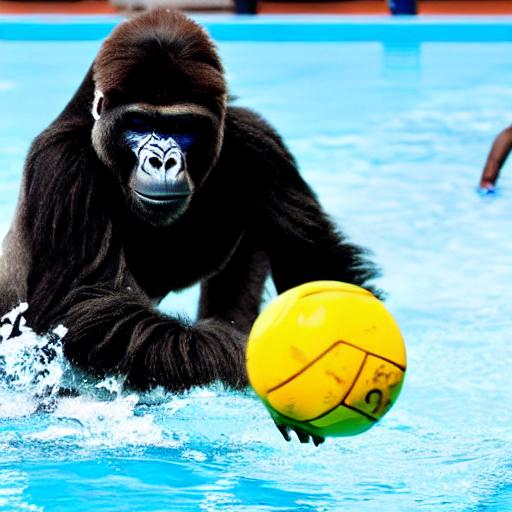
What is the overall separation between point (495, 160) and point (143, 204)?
4.11m

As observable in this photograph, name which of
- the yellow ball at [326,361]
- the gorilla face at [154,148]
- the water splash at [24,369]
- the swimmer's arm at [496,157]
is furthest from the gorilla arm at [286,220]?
the swimmer's arm at [496,157]

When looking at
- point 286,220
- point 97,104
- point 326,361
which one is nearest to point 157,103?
point 97,104

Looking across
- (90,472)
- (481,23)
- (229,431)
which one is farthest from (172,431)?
(481,23)

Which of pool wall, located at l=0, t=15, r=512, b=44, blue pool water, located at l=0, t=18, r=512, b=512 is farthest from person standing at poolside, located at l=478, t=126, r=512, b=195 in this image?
pool wall, located at l=0, t=15, r=512, b=44

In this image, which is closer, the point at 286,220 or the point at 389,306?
the point at 286,220

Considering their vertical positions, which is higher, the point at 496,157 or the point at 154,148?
the point at 154,148

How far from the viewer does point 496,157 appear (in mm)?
8062

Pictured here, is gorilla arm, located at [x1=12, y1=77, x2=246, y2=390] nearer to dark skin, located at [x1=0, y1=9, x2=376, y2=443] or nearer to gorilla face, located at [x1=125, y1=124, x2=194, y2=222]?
dark skin, located at [x1=0, y1=9, x2=376, y2=443]

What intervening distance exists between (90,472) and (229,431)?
638 millimetres

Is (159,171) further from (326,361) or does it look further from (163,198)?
(326,361)

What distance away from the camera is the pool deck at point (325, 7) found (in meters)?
15.1

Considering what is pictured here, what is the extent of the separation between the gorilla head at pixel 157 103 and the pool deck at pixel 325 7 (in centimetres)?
1079

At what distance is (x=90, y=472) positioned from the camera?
4102mm

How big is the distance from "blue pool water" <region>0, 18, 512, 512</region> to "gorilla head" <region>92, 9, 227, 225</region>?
70 centimetres
